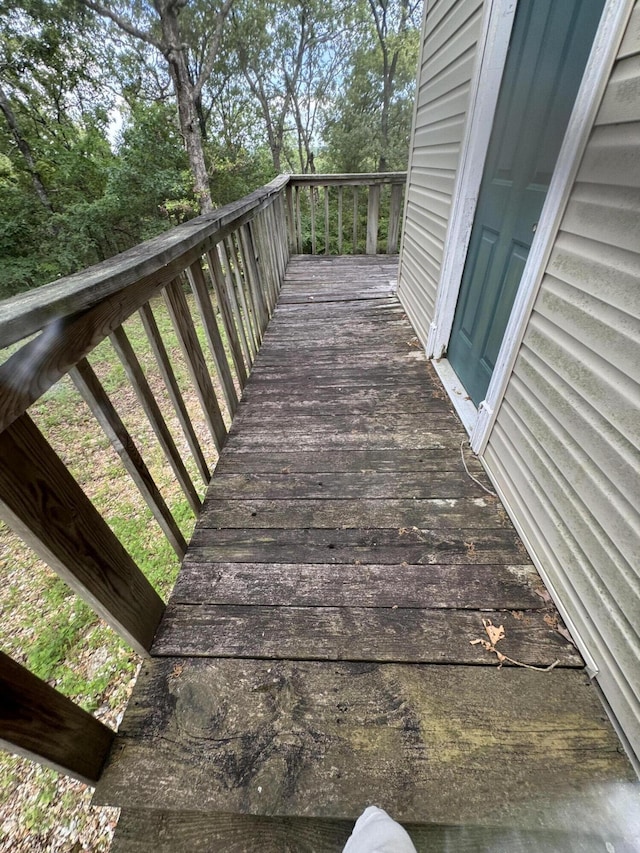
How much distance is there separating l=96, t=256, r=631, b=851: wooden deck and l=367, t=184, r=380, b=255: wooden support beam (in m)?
3.99

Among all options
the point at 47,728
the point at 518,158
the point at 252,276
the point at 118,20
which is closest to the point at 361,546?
the point at 47,728

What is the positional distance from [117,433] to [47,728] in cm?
63

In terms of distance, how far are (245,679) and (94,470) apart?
3211 millimetres

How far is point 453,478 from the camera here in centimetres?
163

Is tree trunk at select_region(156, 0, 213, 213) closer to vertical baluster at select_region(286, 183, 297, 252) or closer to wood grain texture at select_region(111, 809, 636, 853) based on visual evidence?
vertical baluster at select_region(286, 183, 297, 252)

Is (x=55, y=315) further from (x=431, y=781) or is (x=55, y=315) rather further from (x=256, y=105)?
(x=256, y=105)

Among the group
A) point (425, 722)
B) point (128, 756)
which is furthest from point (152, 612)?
point (425, 722)

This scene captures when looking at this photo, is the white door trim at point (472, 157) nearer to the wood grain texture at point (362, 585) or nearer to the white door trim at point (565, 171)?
the white door trim at point (565, 171)

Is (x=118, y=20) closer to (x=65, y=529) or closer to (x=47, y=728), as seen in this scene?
(x=65, y=529)

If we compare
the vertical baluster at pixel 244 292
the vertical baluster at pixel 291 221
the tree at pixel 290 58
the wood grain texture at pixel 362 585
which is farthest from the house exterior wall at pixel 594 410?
the tree at pixel 290 58

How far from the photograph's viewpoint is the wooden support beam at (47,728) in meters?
0.64

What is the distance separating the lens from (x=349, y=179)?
441 cm

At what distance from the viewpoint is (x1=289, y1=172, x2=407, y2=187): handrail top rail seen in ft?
14.0

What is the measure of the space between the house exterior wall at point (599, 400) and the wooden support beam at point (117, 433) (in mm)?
1258
